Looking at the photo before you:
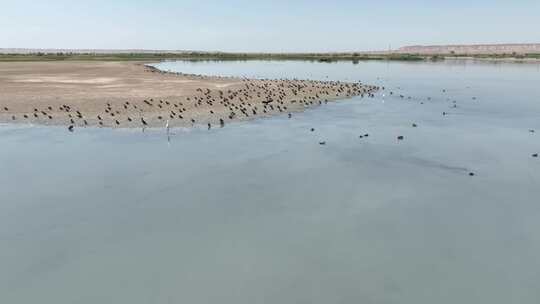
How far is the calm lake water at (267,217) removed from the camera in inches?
487

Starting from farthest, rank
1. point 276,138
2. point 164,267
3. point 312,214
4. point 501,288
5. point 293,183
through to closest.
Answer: point 276,138 → point 293,183 → point 312,214 → point 164,267 → point 501,288

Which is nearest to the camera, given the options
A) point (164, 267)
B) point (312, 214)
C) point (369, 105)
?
point (164, 267)

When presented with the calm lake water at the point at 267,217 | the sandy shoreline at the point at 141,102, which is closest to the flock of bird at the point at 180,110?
the sandy shoreline at the point at 141,102

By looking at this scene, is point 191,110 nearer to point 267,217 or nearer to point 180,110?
point 180,110

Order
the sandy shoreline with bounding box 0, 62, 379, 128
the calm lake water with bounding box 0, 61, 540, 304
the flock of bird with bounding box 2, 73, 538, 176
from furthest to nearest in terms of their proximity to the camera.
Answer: the sandy shoreline with bounding box 0, 62, 379, 128 → the flock of bird with bounding box 2, 73, 538, 176 → the calm lake water with bounding box 0, 61, 540, 304

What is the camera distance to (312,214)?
17.2 metres

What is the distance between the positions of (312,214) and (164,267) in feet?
19.9

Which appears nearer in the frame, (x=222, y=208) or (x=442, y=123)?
(x=222, y=208)

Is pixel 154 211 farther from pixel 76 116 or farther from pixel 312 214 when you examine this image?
pixel 76 116

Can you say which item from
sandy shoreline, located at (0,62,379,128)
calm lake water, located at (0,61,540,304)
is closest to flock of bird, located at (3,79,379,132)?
sandy shoreline, located at (0,62,379,128)

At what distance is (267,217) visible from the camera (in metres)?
16.9

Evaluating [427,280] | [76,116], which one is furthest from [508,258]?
[76,116]

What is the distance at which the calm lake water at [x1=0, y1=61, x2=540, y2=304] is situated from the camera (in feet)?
40.5

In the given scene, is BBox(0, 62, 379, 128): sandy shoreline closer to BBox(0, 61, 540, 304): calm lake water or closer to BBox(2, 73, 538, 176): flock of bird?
BBox(2, 73, 538, 176): flock of bird
